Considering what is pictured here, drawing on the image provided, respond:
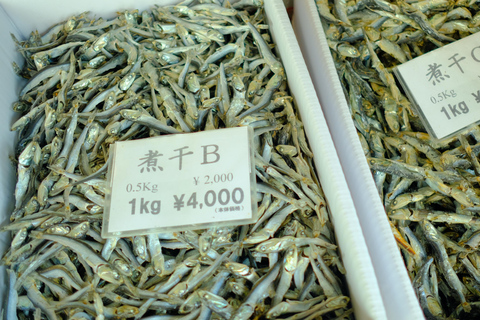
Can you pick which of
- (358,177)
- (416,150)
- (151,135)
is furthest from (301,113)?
(151,135)

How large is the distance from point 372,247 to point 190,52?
1.07m

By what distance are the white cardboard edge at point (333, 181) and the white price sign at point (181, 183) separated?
26 cm

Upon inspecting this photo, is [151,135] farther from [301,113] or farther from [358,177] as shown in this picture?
[358,177]

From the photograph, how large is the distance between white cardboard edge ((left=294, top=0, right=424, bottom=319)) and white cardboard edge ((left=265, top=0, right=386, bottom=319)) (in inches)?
3.4

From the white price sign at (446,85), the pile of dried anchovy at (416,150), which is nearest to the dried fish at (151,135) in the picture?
the pile of dried anchovy at (416,150)

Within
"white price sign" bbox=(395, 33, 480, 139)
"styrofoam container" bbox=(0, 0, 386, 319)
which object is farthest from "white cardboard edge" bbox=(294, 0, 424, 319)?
"white price sign" bbox=(395, 33, 480, 139)

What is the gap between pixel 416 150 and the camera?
1.44m

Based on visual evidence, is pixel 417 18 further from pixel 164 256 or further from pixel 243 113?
pixel 164 256

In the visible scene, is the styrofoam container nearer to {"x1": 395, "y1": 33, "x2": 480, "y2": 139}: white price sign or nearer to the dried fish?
the dried fish

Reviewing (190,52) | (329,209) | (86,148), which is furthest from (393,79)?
(86,148)

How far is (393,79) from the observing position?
1.51 m

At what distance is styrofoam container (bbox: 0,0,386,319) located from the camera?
1.07m

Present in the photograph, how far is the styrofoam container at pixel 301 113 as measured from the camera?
1.07m

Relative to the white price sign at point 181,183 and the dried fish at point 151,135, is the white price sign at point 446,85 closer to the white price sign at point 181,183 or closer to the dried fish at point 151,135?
the dried fish at point 151,135
